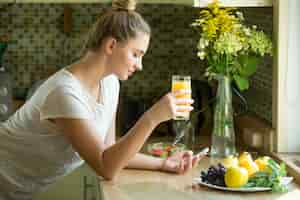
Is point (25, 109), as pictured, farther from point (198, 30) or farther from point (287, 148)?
point (198, 30)

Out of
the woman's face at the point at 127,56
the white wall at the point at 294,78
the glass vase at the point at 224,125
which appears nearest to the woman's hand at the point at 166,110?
the woman's face at the point at 127,56

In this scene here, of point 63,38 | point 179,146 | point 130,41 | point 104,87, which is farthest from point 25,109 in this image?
point 63,38

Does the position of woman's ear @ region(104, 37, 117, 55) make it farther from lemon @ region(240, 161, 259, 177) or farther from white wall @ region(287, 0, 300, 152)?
white wall @ region(287, 0, 300, 152)

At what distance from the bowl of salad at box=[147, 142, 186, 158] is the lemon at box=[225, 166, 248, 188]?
0.57 m

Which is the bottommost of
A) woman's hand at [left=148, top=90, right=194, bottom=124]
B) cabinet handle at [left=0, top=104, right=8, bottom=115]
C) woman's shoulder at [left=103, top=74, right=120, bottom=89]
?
cabinet handle at [left=0, top=104, right=8, bottom=115]

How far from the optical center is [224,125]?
2875mm

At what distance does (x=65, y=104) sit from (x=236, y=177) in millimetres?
580

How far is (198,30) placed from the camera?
151 inches

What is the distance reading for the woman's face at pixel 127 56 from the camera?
2.49 meters

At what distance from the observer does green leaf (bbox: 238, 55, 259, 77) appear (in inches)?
113

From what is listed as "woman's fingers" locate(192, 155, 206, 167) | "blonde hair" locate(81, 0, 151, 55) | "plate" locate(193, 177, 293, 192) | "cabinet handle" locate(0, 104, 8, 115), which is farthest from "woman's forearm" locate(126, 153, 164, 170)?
"cabinet handle" locate(0, 104, 8, 115)

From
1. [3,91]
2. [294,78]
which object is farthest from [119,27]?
[3,91]

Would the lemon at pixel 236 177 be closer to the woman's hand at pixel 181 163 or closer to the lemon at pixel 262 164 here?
the lemon at pixel 262 164

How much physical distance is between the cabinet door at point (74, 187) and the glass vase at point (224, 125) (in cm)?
64
